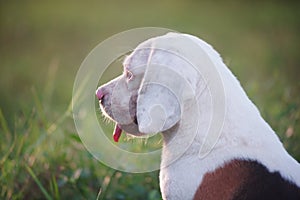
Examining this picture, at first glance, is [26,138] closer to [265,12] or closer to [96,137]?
[96,137]

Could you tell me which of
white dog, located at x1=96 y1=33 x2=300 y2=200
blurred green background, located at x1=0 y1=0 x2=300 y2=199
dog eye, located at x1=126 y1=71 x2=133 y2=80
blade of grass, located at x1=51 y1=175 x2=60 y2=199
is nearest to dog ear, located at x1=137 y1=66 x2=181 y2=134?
white dog, located at x1=96 y1=33 x2=300 y2=200

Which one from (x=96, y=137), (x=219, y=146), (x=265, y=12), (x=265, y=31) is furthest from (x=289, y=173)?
(x=265, y=12)

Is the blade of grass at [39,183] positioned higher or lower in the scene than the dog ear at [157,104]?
lower

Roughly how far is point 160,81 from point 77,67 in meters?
6.16

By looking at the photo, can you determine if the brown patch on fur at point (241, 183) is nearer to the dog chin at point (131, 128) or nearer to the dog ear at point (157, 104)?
the dog ear at point (157, 104)

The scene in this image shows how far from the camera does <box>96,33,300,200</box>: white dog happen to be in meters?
3.20

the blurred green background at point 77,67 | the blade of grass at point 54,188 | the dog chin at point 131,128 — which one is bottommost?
the blurred green background at point 77,67

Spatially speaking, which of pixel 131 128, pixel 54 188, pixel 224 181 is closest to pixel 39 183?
pixel 54 188

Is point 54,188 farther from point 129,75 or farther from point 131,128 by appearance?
point 129,75

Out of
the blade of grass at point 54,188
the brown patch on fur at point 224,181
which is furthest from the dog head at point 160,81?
the blade of grass at point 54,188

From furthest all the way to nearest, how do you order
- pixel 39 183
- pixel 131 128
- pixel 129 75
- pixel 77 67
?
pixel 77 67, pixel 39 183, pixel 131 128, pixel 129 75

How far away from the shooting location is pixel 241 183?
126 inches

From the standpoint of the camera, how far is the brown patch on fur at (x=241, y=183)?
316 cm

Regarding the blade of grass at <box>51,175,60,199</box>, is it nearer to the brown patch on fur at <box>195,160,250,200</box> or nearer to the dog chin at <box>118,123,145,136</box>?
the dog chin at <box>118,123,145,136</box>
